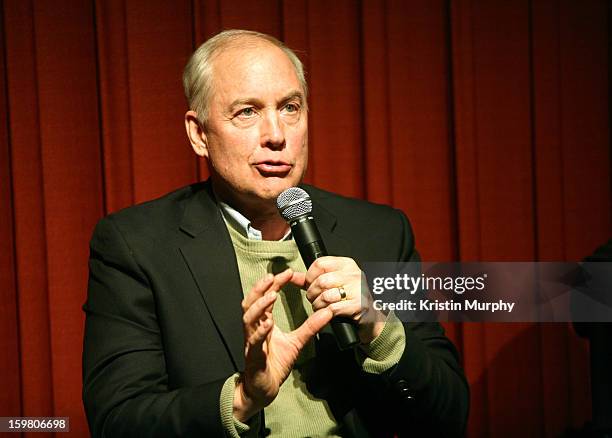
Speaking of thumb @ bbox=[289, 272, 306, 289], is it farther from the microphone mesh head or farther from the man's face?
the man's face

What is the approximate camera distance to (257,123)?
158cm

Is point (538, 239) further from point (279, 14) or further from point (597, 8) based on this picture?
point (279, 14)

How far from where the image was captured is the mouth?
156 centimetres

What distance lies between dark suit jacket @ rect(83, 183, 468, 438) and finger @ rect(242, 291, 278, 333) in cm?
18

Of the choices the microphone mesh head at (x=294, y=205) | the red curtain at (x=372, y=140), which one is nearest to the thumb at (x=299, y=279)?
the microphone mesh head at (x=294, y=205)

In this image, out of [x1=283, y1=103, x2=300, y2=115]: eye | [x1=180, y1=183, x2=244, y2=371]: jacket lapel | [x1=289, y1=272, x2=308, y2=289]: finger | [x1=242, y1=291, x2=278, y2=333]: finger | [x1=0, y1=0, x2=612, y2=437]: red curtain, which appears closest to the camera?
[x1=242, y1=291, x2=278, y2=333]: finger

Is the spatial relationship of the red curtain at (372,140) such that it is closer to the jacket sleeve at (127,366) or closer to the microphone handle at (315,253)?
the jacket sleeve at (127,366)

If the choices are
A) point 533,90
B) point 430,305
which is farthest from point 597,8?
point 430,305

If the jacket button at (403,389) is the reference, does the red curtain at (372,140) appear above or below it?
above

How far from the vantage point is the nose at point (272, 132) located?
1555mm

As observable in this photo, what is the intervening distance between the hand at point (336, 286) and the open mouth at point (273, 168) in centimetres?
30

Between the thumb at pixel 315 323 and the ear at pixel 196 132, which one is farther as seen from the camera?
the ear at pixel 196 132

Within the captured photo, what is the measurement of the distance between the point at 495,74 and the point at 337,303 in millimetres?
1639

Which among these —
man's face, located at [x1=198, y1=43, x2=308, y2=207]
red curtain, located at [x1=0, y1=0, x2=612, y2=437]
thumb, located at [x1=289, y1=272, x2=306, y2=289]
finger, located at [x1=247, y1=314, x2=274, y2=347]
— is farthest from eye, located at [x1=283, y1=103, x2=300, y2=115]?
red curtain, located at [x1=0, y1=0, x2=612, y2=437]
